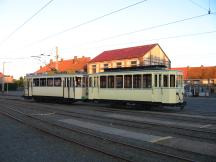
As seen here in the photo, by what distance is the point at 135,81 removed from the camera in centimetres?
2319

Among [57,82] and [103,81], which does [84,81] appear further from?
[57,82]

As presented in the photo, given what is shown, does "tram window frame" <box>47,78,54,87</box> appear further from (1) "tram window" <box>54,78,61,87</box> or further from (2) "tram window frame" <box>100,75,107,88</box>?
(2) "tram window frame" <box>100,75,107,88</box>

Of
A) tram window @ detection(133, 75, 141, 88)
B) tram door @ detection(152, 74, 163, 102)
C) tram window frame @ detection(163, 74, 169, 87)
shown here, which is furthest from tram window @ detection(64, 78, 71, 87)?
tram window frame @ detection(163, 74, 169, 87)

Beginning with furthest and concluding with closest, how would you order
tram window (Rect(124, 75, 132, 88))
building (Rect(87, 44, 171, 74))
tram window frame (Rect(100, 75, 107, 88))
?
building (Rect(87, 44, 171, 74))
tram window frame (Rect(100, 75, 107, 88))
tram window (Rect(124, 75, 132, 88))

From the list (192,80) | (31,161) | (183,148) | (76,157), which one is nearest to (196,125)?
(183,148)

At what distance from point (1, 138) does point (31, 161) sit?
390cm

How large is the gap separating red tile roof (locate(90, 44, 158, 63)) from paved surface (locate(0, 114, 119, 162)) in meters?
43.7

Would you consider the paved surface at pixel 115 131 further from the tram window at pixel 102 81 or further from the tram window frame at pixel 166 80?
the tram window at pixel 102 81

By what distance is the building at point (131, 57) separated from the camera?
2178 inches

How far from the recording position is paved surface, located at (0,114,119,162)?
8562 millimetres

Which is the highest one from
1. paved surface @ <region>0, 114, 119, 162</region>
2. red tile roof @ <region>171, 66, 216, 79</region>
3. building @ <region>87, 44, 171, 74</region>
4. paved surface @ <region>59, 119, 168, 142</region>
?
building @ <region>87, 44, 171, 74</region>

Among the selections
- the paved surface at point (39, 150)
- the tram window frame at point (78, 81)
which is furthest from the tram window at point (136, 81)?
the paved surface at point (39, 150)

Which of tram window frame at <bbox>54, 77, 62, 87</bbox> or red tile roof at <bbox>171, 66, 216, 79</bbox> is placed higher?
red tile roof at <bbox>171, 66, 216, 79</bbox>

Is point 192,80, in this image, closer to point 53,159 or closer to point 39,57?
point 39,57
